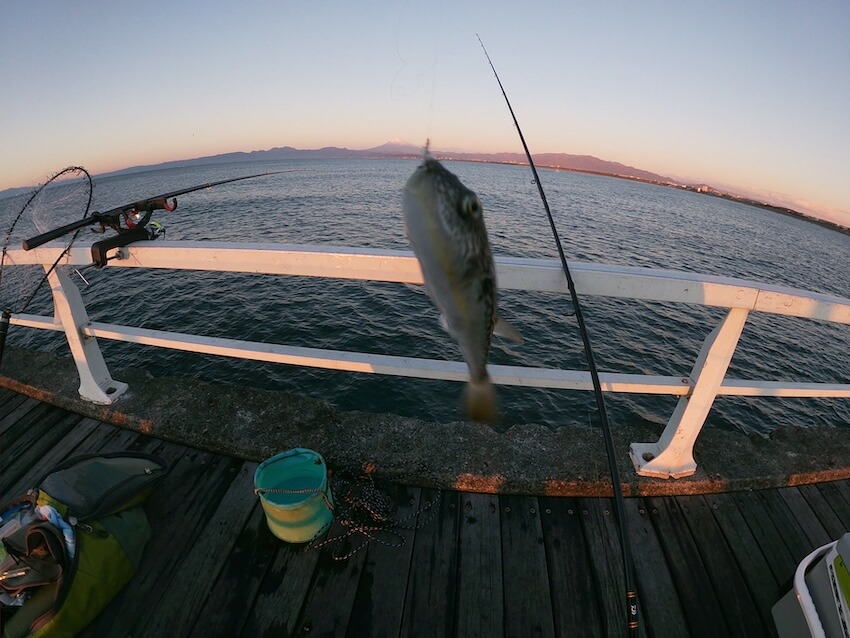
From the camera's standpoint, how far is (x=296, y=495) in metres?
2.61

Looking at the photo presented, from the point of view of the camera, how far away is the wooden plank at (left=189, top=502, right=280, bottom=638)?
7.49ft

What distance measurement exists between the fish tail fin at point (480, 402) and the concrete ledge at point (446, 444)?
79.1 inches

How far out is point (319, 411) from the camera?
365cm

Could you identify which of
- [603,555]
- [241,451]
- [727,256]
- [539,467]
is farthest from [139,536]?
[727,256]

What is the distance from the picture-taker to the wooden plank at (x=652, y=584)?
2371 millimetres

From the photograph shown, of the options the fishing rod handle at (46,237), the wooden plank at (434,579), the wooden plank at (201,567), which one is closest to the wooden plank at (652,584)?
the wooden plank at (434,579)

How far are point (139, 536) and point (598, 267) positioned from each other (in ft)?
11.7

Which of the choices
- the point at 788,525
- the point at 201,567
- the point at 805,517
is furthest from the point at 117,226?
the point at 805,517

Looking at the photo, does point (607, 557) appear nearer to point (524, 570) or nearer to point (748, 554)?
point (524, 570)

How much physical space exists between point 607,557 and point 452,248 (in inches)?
114

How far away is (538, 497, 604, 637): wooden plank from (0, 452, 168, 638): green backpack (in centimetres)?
276

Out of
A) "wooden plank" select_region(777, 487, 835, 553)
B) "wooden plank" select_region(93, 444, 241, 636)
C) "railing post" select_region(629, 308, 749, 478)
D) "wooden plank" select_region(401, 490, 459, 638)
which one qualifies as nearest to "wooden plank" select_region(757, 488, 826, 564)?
"wooden plank" select_region(777, 487, 835, 553)

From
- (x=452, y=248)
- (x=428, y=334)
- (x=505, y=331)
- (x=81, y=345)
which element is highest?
(x=452, y=248)

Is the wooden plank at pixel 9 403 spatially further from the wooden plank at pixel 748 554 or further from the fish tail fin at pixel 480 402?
the wooden plank at pixel 748 554
